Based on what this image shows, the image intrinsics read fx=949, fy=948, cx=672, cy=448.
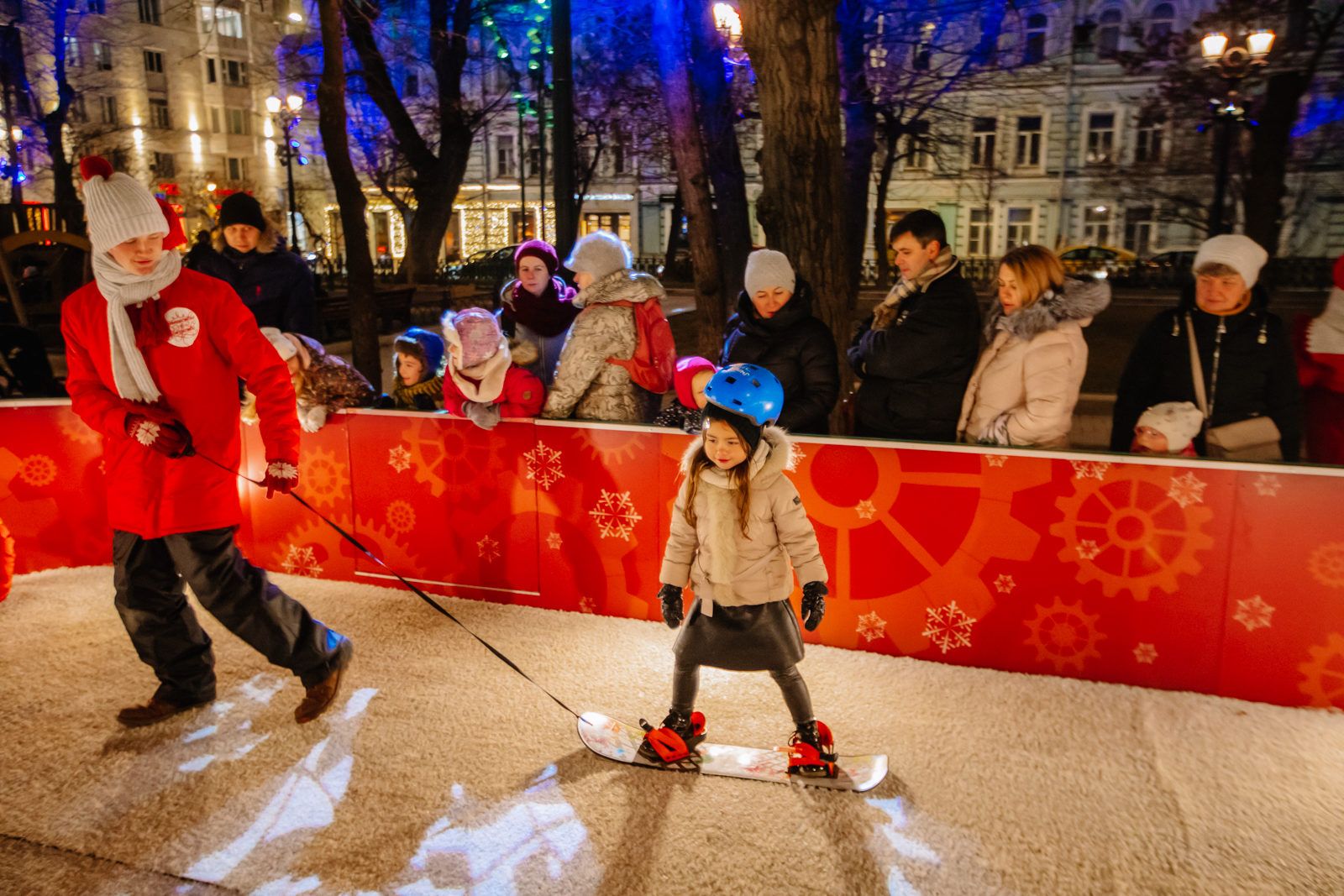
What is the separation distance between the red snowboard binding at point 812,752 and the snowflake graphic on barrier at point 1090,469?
4.92ft

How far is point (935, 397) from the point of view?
165 inches

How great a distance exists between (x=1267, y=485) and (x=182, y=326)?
417cm

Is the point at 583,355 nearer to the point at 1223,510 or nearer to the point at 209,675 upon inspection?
the point at 209,675

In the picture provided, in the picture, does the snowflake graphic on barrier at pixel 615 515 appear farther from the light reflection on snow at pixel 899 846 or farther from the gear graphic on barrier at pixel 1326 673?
the gear graphic on barrier at pixel 1326 673

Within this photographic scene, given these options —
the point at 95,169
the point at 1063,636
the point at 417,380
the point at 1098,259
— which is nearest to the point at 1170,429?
the point at 1063,636

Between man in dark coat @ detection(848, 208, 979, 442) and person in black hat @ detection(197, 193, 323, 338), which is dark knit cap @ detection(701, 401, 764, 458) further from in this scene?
person in black hat @ detection(197, 193, 323, 338)

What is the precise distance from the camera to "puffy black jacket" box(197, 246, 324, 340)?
17.5ft

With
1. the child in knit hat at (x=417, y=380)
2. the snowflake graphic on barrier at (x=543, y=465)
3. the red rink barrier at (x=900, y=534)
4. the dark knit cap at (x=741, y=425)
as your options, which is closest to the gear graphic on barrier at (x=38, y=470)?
the red rink barrier at (x=900, y=534)

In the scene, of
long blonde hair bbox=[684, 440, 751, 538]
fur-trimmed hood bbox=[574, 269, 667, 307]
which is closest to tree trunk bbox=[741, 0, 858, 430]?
fur-trimmed hood bbox=[574, 269, 667, 307]

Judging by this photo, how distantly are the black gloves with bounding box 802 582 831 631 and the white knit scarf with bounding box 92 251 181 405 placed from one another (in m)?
2.52

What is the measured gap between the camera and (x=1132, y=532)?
3.83m

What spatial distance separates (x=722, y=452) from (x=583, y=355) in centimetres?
162

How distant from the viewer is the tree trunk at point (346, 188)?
377 inches

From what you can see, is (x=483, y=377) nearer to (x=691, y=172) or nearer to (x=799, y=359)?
(x=799, y=359)
